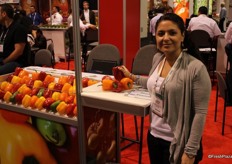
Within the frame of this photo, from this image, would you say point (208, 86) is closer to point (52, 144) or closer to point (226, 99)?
A: point (52, 144)

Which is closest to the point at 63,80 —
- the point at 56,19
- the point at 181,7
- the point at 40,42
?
the point at 40,42

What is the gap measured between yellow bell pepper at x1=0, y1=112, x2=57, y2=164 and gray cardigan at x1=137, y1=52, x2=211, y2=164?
1169 mm

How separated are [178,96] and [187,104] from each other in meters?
0.07

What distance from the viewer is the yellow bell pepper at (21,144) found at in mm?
2553

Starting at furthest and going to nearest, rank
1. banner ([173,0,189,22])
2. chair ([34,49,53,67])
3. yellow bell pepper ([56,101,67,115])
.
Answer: banner ([173,0,189,22]) < chair ([34,49,53,67]) < yellow bell pepper ([56,101,67,115])

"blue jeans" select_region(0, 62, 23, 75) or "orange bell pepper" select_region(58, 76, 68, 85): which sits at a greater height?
"orange bell pepper" select_region(58, 76, 68, 85)

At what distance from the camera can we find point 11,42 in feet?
13.6

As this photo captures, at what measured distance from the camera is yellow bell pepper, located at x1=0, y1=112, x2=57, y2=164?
255cm

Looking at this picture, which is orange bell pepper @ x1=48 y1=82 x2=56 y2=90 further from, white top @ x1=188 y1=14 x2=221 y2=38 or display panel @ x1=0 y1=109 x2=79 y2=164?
white top @ x1=188 y1=14 x2=221 y2=38

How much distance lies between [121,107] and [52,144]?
2.49 ft

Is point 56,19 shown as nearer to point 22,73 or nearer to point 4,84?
point 22,73

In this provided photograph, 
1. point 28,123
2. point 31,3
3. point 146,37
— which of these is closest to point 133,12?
point 28,123

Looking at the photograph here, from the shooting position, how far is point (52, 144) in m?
2.48

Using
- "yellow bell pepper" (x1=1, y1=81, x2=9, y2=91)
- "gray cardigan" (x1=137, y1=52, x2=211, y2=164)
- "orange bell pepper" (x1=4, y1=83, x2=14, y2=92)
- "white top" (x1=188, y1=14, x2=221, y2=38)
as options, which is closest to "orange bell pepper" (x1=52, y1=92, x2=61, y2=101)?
"orange bell pepper" (x1=4, y1=83, x2=14, y2=92)
